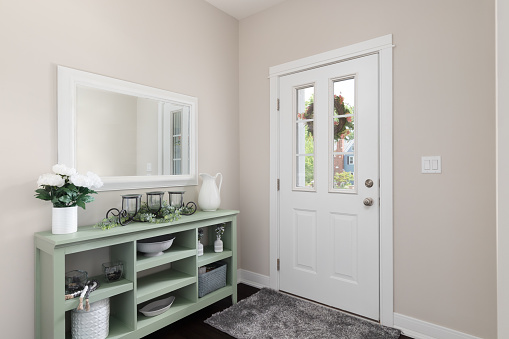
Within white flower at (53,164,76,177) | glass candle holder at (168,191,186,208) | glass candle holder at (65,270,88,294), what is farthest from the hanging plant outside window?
glass candle holder at (65,270,88,294)

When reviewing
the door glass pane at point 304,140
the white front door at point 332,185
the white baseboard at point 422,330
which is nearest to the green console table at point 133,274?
the white front door at point 332,185

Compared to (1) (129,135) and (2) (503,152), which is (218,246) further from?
(2) (503,152)

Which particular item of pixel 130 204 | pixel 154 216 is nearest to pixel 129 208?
pixel 130 204

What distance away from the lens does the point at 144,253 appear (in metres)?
2.04

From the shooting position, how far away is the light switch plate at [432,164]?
6.51ft

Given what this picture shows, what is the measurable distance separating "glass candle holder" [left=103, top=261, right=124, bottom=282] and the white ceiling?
→ 92.5 inches

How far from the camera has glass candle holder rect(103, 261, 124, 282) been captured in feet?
6.03

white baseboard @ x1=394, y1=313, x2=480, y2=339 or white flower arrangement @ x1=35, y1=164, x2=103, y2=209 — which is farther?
white baseboard @ x1=394, y1=313, x2=480, y2=339

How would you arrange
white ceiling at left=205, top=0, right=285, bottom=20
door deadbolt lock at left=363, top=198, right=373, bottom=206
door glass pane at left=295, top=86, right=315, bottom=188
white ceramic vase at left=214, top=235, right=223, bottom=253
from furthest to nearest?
white ceiling at left=205, top=0, right=285, bottom=20
door glass pane at left=295, top=86, right=315, bottom=188
white ceramic vase at left=214, top=235, right=223, bottom=253
door deadbolt lock at left=363, top=198, right=373, bottom=206

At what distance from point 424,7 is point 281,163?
5.15 ft

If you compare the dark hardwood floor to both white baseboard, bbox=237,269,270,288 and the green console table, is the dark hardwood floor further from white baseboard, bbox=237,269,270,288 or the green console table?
white baseboard, bbox=237,269,270,288

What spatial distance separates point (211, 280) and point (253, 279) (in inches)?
29.6

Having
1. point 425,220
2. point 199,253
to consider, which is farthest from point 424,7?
point 199,253

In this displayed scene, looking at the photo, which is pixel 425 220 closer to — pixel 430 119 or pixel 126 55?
pixel 430 119
